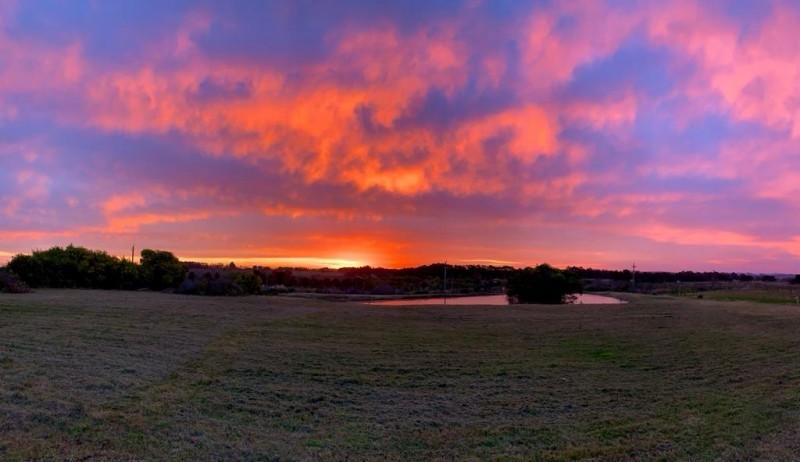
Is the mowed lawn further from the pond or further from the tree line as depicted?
the pond

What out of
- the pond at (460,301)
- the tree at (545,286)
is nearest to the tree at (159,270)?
the pond at (460,301)

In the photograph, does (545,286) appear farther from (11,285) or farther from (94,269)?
(11,285)

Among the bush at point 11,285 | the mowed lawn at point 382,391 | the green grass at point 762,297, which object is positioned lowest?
the mowed lawn at point 382,391

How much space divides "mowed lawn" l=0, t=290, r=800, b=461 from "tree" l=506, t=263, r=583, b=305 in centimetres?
1902

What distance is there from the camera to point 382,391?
7.58 metres

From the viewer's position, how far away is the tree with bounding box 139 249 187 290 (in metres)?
26.5

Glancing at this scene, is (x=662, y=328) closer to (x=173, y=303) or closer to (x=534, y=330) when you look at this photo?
(x=534, y=330)

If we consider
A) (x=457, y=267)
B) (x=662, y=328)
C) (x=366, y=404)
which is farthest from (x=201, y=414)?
Result: (x=457, y=267)

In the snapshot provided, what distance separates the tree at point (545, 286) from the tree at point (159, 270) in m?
20.1

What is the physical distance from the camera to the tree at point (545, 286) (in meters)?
32.5

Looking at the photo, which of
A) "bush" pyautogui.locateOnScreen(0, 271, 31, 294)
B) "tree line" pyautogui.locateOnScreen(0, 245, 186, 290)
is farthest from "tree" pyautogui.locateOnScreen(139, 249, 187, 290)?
"bush" pyautogui.locateOnScreen(0, 271, 31, 294)

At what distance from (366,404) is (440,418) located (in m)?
1.07

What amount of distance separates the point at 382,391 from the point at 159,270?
22689mm

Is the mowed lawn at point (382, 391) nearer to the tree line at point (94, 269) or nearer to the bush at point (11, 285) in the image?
the bush at point (11, 285)
